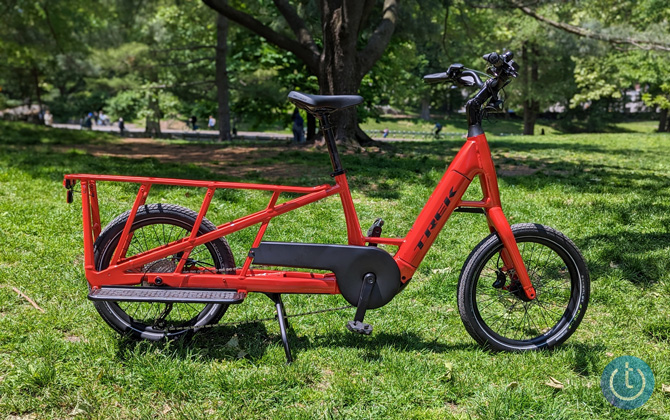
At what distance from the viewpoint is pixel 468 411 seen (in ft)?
8.94

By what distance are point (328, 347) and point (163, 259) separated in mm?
1112

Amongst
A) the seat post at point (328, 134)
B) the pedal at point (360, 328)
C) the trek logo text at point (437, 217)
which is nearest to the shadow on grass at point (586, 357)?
the trek logo text at point (437, 217)

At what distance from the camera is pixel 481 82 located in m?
3.24

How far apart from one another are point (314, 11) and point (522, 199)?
10374 millimetres

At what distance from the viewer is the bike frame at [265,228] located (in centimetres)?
320

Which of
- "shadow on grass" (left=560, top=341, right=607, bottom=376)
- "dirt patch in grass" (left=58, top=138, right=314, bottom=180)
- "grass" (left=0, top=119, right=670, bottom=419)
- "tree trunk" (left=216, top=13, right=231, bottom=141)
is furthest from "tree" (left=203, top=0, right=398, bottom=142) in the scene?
"tree trunk" (left=216, top=13, right=231, bottom=141)

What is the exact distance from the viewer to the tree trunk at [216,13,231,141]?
2283 cm

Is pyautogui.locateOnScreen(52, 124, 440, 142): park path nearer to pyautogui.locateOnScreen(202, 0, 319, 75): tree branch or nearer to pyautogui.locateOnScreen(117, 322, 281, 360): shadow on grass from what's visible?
pyautogui.locateOnScreen(202, 0, 319, 75): tree branch

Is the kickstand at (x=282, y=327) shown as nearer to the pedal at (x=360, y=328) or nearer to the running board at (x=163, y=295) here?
the running board at (x=163, y=295)

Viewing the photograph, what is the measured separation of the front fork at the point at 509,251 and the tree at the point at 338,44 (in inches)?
360

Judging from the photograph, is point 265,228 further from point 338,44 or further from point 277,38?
point 277,38

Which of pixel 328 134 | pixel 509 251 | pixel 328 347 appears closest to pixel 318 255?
pixel 328 347

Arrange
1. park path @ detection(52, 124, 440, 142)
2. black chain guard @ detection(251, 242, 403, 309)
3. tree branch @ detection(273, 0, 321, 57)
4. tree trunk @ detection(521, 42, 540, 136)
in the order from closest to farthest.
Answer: black chain guard @ detection(251, 242, 403, 309) → tree branch @ detection(273, 0, 321, 57) → tree trunk @ detection(521, 42, 540, 136) → park path @ detection(52, 124, 440, 142)

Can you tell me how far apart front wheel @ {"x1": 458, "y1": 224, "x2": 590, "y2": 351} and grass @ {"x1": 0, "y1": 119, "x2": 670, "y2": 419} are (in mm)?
124
